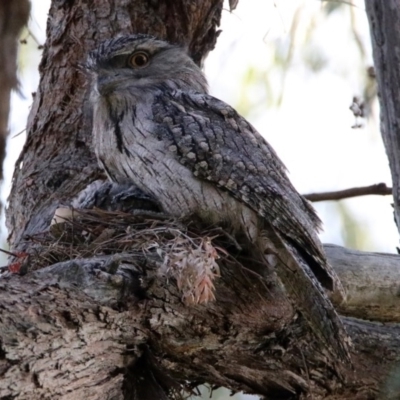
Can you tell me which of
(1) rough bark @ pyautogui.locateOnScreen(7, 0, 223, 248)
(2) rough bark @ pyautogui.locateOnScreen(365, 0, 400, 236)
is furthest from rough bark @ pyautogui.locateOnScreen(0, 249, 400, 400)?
(1) rough bark @ pyautogui.locateOnScreen(7, 0, 223, 248)

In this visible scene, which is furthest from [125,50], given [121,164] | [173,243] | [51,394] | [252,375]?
[51,394]

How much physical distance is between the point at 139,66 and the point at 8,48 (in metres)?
0.59

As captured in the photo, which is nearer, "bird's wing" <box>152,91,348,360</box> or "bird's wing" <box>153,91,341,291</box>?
"bird's wing" <box>152,91,348,360</box>

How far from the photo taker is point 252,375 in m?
3.23

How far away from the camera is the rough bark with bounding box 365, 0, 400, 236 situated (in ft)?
10.2

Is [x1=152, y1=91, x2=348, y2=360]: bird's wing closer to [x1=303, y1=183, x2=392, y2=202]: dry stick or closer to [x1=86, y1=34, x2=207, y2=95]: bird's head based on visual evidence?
[x1=86, y1=34, x2=207, y2=95]: bird's head

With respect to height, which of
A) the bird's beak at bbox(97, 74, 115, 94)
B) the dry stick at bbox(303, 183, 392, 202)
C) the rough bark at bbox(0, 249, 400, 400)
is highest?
the bird's beak at bbox(97, 74, 115, 94)

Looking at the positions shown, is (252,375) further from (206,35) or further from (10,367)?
(206,35)

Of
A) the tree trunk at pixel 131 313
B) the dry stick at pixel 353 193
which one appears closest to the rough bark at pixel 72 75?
the tree trunk at pixel 131 313

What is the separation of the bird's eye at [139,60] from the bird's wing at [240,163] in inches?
13.2

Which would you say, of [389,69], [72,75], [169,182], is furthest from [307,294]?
[72,75]

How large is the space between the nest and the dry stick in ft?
4.48

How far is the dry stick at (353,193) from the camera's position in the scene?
442cm

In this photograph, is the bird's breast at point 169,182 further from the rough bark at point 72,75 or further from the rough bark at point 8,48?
the rough bark at point 72,75
